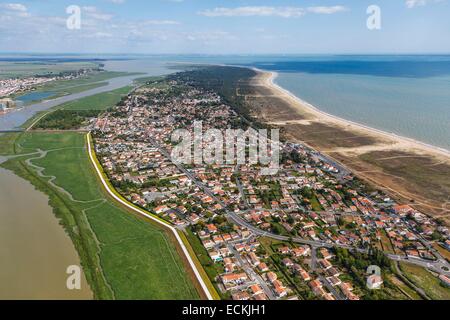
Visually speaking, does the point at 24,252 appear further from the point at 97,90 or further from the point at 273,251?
the point at 97,90

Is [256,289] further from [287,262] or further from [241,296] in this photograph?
[287,262]

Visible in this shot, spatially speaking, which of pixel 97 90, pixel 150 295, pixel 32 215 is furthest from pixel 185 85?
pixel 150 295

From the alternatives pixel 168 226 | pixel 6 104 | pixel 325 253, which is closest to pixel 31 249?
pixel 168 226

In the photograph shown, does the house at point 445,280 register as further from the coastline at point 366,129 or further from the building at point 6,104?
the building at point 6,104

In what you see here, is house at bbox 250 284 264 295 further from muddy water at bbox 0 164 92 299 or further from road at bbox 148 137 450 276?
muddy water at bbox 0 164 92 299

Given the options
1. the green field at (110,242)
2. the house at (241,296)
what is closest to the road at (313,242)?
the green field at (110,242)

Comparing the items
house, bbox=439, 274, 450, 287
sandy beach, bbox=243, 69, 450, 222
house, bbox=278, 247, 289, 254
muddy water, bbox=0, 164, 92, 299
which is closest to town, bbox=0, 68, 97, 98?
sandy beach, bbox=243, 69, 450, 222
